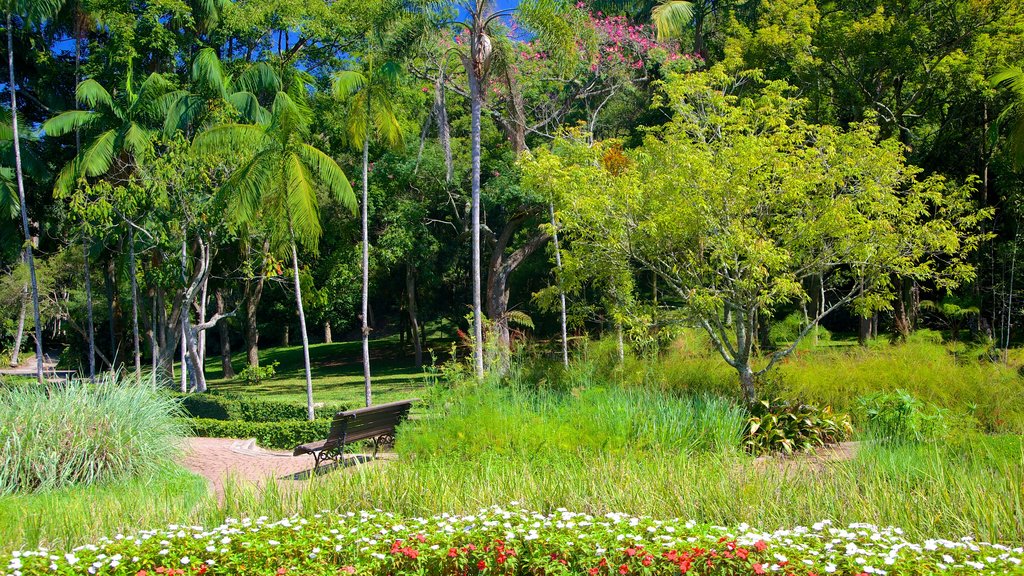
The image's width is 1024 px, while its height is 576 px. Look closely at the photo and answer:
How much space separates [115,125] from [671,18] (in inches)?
619

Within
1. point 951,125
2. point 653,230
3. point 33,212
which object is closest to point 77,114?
point 33,212

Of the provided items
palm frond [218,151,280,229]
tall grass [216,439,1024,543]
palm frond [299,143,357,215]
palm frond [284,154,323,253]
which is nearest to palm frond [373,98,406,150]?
palm frond [299,143,357,215]

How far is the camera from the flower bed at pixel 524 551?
4.10 m

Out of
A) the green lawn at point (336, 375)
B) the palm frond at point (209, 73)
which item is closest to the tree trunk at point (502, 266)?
the green lawn at point (336, 375)

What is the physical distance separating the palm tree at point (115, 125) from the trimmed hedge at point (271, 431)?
5.95 meters

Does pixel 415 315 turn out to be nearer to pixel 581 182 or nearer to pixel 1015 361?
pixel 581 182

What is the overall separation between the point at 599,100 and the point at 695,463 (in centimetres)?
1846

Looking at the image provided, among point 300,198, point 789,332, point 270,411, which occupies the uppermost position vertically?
point 300,198

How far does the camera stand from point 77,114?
20328 millimetres

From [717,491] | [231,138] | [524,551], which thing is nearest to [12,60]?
[231,138]

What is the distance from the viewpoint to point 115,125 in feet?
67.2

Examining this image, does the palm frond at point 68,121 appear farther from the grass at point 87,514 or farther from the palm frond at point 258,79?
the grass at point 87,514

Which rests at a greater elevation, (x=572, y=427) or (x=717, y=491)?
(x=572, y=427)

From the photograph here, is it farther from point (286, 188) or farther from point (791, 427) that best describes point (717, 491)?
point (286, 188)
